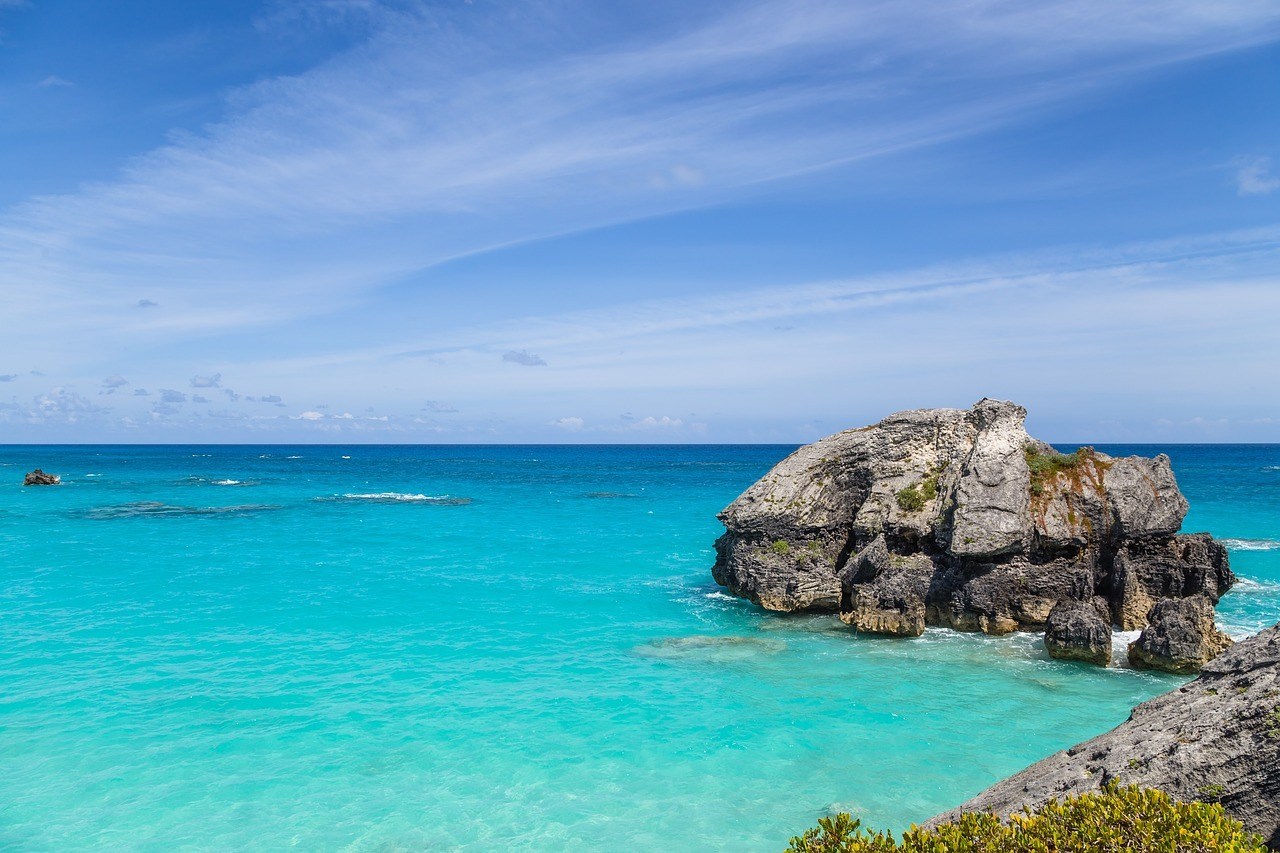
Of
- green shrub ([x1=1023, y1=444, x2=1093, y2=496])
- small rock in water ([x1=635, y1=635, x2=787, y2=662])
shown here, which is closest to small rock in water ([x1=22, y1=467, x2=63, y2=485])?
small rock in water ([x1=635, y1=635, x2=787, y2=662])

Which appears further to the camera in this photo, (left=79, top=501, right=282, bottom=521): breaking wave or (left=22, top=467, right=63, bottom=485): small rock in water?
(left=22, top=467, right=63, bottom=485): small rock in water

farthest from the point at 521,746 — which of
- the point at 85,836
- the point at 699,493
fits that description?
the point at 699,493

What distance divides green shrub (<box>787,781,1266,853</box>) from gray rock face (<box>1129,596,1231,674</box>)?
46.5 feet

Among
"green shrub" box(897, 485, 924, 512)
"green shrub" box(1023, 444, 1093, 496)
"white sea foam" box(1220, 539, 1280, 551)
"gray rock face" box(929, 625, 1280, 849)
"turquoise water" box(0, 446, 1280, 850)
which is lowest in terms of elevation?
"turquoise water" box(0, 446, 1280, 850)

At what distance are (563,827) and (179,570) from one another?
28.4 meters

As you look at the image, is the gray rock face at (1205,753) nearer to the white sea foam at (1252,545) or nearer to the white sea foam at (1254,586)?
the white sea foam at (1254,586)

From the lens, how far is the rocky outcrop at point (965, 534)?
79.4 feet

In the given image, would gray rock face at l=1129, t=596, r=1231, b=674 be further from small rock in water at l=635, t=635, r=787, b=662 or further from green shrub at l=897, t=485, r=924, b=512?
small rock in water at l=635, t=635, r=787, b=662

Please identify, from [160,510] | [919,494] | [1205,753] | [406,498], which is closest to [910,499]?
[919,494]

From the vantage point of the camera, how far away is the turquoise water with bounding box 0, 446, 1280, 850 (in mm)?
13812

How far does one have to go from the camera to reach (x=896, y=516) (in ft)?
90.4

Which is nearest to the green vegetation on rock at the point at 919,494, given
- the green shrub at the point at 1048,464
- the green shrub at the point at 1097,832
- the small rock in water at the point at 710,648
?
the green shrub at the point at 1048,464

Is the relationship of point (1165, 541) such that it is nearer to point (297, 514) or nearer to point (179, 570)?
point (179, 570)

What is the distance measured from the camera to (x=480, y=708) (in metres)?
18.6
